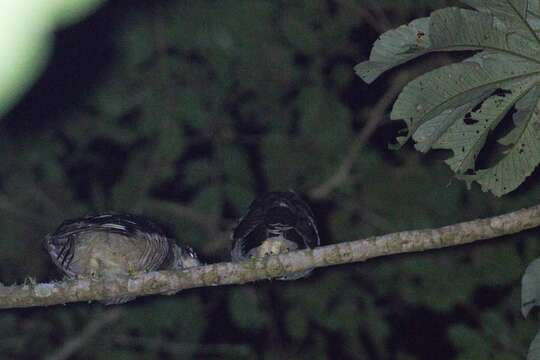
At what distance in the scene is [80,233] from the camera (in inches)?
186

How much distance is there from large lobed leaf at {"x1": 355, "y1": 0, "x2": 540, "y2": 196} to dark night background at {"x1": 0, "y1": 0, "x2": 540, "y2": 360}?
9.99 ft

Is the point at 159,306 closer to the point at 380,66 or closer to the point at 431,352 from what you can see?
the point at 431,352

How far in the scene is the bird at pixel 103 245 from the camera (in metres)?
4.68

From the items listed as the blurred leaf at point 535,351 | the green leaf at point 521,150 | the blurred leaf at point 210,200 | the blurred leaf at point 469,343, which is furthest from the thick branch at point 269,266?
the blurred leaf at point 469,343

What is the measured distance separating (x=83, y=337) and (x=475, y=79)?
4499mm

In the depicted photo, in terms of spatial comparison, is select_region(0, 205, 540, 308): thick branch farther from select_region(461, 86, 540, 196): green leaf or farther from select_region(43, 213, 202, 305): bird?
select_region(43, 213, 202, 305): bird

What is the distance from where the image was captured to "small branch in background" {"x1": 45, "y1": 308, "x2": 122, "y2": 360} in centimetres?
665

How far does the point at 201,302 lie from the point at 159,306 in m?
0.45

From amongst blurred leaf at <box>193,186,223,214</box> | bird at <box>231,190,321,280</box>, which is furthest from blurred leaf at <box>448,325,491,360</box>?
blurred leaf at <box>193,186,223,214</box>

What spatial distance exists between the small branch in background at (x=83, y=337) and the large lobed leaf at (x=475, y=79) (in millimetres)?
3976

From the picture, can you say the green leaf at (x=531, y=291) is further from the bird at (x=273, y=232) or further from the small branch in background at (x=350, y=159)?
the small branch in background at (x=350, y=159)

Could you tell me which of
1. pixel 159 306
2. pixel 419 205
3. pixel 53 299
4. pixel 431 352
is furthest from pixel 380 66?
pixel 431 352

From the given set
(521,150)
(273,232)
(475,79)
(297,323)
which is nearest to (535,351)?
(521,150)

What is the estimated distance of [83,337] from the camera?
6.68 metres
